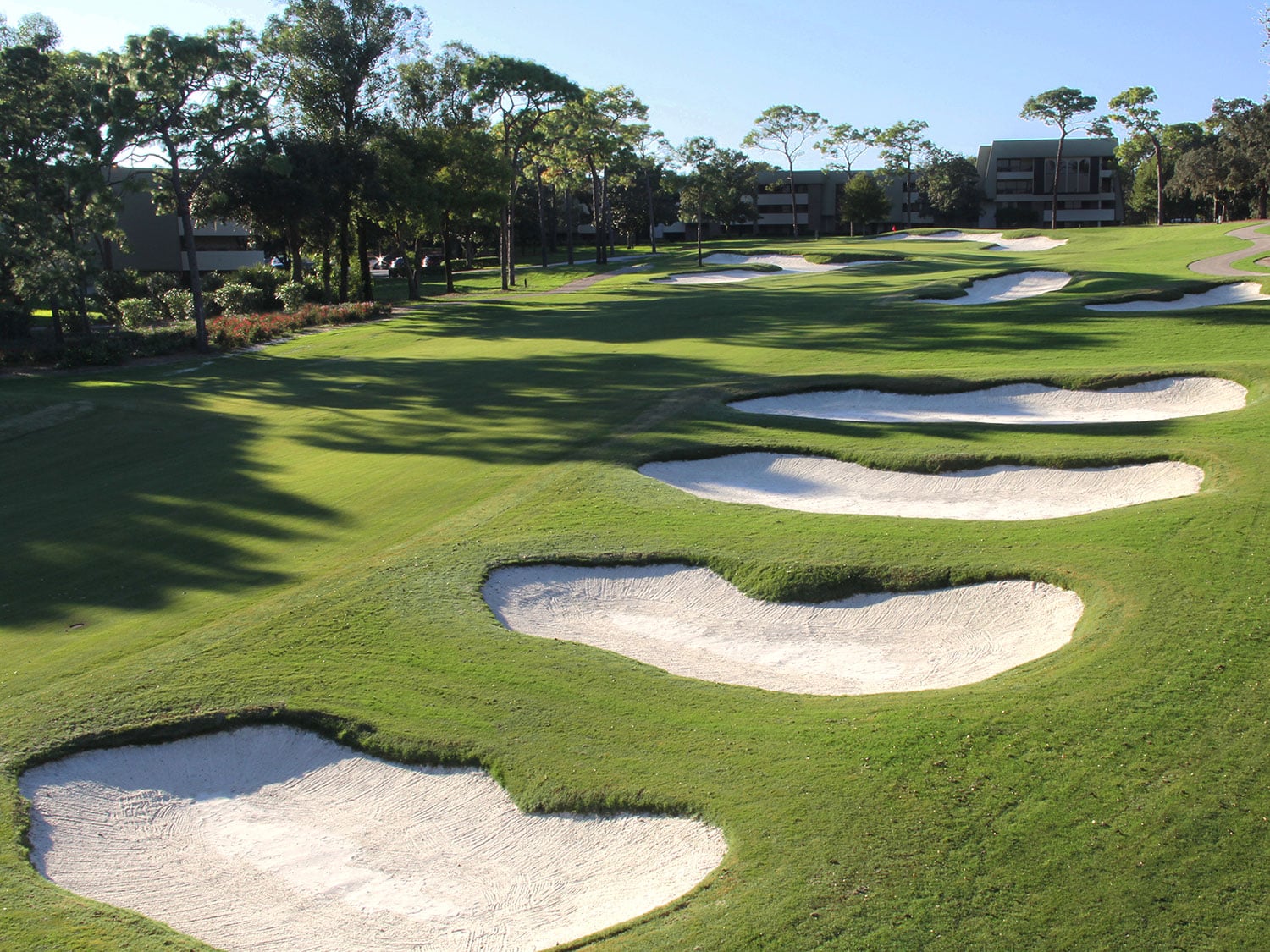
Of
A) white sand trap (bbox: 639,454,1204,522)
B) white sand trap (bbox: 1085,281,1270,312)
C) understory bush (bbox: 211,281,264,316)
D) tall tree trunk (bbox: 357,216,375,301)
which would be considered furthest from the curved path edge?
understory bush (bbox: 211,281,264,316)

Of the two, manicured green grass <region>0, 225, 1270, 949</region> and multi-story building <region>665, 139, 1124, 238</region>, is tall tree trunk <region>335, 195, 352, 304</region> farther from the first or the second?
multi-story building <region>665, 139, 1124, 238</region>

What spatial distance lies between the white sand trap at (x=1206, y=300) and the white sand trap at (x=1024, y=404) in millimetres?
12306

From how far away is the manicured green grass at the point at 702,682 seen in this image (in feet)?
23.1

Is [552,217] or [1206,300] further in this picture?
[552,217]

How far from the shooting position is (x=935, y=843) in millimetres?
7359

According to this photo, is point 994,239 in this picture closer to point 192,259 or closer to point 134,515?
point 192,259

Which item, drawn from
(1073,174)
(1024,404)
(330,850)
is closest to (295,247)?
(1024,404)

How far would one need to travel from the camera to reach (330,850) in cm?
842

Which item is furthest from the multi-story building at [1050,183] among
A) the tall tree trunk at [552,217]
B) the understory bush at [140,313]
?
the understory bush at [140,313]

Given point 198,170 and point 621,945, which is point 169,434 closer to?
point 198,170

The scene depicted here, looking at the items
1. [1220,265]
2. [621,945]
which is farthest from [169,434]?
[1220,265]

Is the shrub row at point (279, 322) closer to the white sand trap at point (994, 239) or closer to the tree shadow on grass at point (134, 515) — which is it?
the tree shadow on grass at point (134, 515)

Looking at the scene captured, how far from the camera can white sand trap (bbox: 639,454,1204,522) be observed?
15.9 m

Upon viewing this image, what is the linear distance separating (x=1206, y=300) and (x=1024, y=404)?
1630cm
